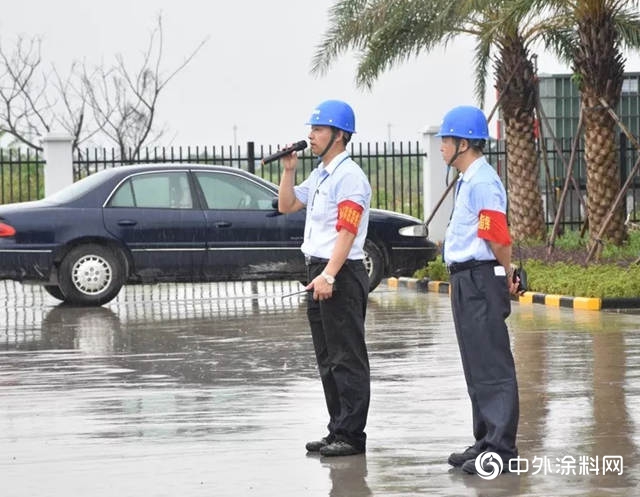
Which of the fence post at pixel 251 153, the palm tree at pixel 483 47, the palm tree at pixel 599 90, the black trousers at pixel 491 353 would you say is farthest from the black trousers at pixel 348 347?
the fence post at pixel 251 153

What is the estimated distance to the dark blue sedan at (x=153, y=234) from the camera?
19438 mm

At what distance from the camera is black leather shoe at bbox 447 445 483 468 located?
26.5 feet

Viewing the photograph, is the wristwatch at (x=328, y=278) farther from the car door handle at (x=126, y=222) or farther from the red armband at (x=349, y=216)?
the car door handle at (x=126, y=222)

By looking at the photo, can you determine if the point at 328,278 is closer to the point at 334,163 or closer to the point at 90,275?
the point at 334,163

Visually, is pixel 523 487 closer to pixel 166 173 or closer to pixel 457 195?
pixel 457 195

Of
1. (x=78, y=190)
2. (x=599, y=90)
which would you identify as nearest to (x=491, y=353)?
(x=78, y=190)

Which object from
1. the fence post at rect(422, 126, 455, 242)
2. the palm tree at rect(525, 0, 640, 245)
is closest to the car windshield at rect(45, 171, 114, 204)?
the palm tree at rect(525, 0, 640, 245)

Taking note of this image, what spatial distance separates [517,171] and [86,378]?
1615cm

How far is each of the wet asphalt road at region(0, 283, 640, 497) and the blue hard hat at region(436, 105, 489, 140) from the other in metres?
1.63

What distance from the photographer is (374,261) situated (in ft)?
67.4

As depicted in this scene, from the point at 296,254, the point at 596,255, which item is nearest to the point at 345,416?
the point at 296,254

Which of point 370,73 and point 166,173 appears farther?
point 370,73

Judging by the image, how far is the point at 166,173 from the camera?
20.3 meters

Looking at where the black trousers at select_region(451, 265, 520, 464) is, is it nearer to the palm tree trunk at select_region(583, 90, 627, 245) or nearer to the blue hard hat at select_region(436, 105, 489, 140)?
the blue hard hat at select_region(436, 105, 489, 140)
